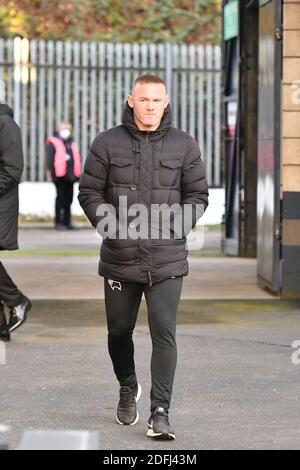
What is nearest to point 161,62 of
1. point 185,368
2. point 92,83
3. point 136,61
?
point 136,61

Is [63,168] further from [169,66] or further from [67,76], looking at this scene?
[169,66]

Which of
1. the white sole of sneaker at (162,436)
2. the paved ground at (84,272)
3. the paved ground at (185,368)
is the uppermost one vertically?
the white sole of sneaker at (162,436)

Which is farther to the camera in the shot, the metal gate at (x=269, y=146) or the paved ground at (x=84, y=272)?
the paved ground at (x=84, y=272)

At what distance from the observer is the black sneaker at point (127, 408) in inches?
295

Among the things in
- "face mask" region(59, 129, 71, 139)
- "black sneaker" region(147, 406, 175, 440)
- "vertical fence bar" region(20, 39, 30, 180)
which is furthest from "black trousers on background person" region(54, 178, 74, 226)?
"black sneaker" region(147, 406, 175, 440)

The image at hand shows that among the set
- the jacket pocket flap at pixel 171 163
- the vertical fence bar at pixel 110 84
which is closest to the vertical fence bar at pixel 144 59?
the vertical fence bar at pixel 110 84

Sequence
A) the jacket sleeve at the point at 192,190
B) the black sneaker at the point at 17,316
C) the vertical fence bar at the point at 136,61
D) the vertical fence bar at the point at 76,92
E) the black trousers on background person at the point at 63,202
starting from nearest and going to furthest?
the jacket sleeve at the point at 192,190, the black sneaker at the point at 17,316, the black trousers on background person at the point at 63,202, the vertical fence bar at the point at 76,92, the vertical fence bar at the point at 136,61

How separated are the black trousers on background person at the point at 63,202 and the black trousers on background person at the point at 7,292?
11.8 m

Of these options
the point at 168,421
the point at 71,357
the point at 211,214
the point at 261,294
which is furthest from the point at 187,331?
the point at 211,214

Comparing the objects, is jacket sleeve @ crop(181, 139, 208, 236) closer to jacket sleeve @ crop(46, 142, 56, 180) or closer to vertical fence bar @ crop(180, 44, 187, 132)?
jacket sleeve @ crop(46, 142, 56, 180)

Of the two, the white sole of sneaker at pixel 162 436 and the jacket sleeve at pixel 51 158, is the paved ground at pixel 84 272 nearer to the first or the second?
the jacket sleeve at pixel 51 158
